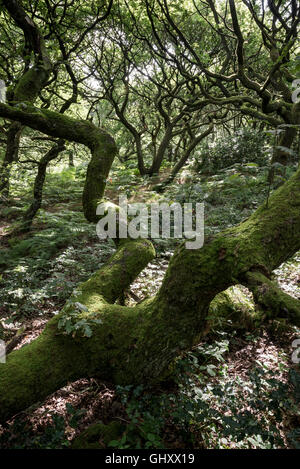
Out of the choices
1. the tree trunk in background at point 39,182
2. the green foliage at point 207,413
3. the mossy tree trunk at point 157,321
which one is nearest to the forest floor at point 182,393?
the green foliage at point 207,413

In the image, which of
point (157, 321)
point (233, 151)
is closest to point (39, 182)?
point (157, 321)

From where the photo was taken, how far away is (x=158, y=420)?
208 centimetres

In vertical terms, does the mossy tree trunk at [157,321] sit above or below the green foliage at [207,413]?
above

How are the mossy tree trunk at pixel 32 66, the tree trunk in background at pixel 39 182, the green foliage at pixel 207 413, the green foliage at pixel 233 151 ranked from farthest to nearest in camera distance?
the green foliage at pixel 233 151, the tree trunk in background at pixel 39 182, the mossy tree trunk at pixel 32 66, the green foliage at pixel 207 413

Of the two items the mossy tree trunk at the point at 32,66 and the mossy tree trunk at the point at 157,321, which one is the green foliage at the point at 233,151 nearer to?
the mossy tree trunk at the point at 32,66

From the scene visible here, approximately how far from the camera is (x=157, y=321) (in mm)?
2236

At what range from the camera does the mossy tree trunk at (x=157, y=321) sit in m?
1.98

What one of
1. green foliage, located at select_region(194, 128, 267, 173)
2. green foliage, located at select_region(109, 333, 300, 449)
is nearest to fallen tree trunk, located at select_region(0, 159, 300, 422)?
green foliage, located at select_region(109, 333, 300, 449)

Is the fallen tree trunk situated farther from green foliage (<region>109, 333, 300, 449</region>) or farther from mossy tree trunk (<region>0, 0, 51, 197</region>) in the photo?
mossy tree trunk (<region>0, 0, 51, 197</region>)

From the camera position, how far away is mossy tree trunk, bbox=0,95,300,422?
1977 millimetres

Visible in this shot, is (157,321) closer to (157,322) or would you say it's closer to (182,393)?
(157,322)
